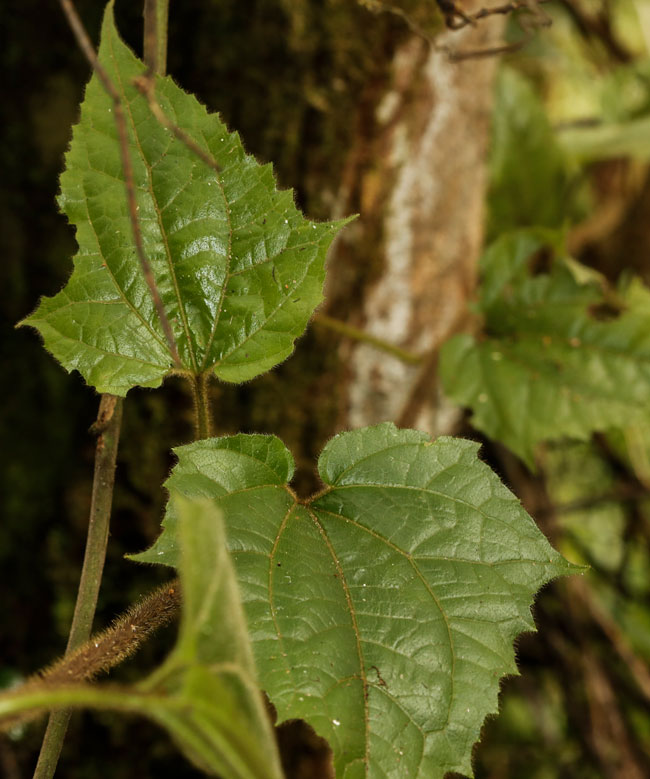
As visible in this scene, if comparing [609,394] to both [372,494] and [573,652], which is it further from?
[573,652]

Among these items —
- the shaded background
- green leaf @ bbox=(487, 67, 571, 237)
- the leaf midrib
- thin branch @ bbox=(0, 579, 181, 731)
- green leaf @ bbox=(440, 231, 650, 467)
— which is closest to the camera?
thin branch @ bbox=(0, 579, 181, 731)

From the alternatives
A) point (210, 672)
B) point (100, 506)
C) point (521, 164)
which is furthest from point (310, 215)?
point (210, 672)

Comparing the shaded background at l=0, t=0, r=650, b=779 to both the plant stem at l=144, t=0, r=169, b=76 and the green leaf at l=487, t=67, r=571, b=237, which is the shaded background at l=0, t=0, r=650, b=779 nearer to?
the green leaf at l=487, t=67, r=571, b=237

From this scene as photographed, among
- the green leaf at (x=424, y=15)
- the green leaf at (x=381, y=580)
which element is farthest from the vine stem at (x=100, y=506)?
the green leaf at (x=424, y=15)

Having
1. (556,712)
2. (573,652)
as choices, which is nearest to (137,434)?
(573,652)

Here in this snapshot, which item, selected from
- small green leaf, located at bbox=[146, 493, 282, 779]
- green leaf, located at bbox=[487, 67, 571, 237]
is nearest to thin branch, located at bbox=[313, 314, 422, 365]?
green leaf, located at bbox=[487, 67, 571, 237]

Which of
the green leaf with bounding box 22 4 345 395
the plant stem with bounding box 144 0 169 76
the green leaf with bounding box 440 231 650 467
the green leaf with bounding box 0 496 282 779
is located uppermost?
the plant stem with bounding box 144 0 169 76

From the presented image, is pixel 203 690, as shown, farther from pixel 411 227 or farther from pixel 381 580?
pixel 411 227
